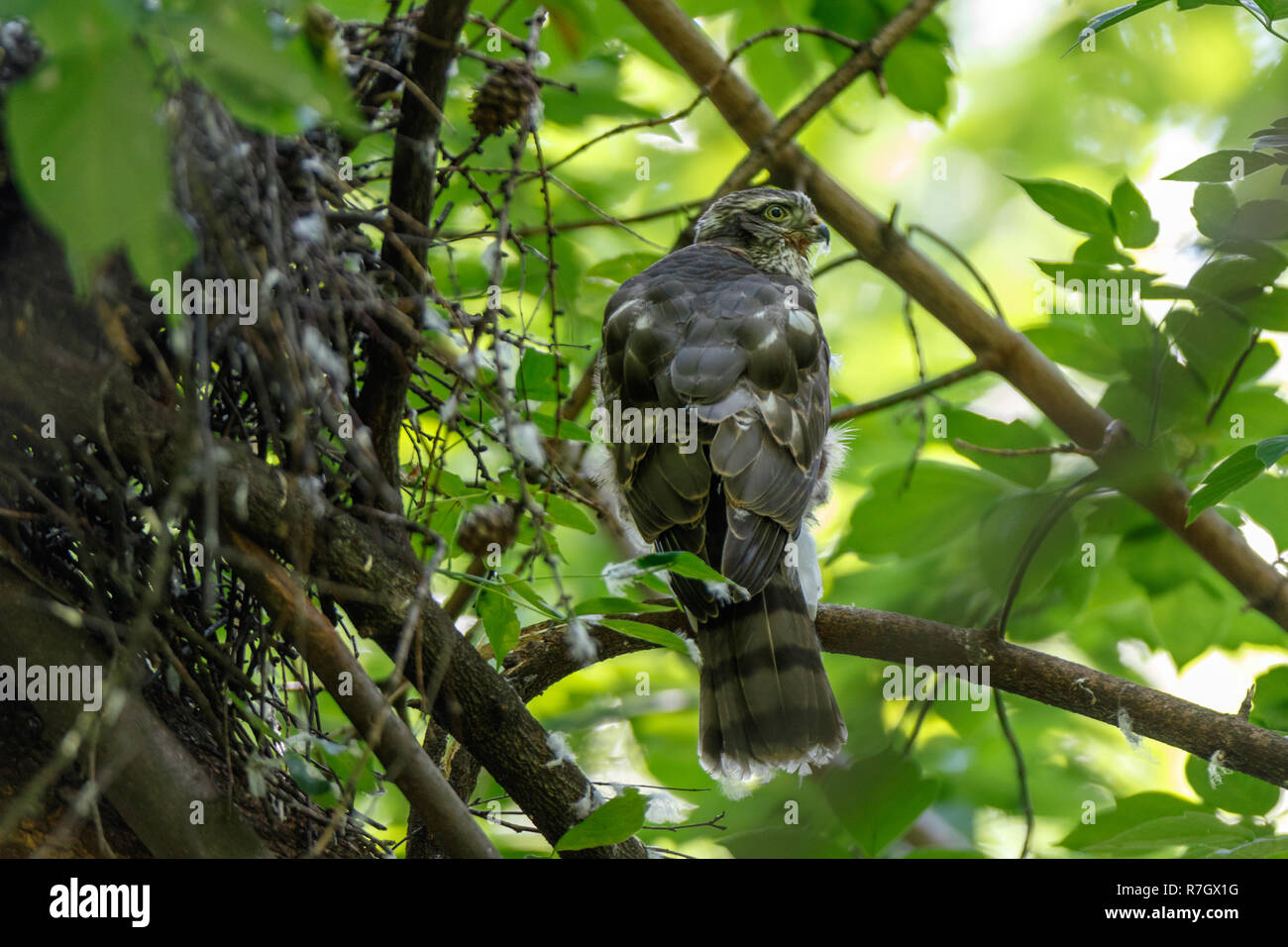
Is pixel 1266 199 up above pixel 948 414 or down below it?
above

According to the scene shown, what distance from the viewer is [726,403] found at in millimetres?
2695

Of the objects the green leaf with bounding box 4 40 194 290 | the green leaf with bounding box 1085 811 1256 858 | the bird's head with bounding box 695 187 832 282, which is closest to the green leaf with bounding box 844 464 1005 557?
the green leaf with bounding box 1085 811 1256 858

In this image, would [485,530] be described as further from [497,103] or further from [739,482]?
[497,103]

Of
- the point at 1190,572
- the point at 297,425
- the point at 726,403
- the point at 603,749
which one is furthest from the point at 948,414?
the point at 603,749

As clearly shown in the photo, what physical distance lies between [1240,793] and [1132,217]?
Result: 52.6 inches

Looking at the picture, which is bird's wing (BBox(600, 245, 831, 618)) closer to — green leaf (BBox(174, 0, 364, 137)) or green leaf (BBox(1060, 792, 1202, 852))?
green leaf (BBox(1060, 792, 1202, 852))

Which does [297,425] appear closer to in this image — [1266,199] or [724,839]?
[724,839]

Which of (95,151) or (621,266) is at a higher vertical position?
(621,266)

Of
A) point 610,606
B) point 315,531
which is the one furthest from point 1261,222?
point 315,531

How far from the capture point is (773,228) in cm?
393

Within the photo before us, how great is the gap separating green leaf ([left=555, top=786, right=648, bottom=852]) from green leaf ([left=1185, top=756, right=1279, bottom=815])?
4.76ft

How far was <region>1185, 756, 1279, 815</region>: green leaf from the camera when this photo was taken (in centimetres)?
239
